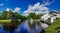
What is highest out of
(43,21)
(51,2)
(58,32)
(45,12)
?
(51,2)

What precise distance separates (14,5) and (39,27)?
594 mm

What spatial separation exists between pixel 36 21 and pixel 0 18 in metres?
0.63

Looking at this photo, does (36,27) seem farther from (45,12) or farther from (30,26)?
(45,12)

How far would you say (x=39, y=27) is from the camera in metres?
2.46

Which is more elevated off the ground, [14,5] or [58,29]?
[14,5]

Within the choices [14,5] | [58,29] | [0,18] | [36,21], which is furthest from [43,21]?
[0,18]

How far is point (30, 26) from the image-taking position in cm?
249

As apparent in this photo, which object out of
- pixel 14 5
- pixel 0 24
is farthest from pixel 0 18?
pixel 14 5

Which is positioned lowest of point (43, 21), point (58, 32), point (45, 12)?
point (58, 32)

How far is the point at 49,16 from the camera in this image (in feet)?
7.97

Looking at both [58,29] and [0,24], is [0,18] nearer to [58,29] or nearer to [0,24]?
[0,24]

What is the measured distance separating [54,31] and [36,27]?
1.06ft

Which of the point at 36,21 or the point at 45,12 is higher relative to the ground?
the point at 45,12

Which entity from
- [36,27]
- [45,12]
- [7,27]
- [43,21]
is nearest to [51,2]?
[45,12]
